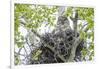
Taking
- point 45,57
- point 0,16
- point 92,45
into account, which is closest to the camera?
point 0,16

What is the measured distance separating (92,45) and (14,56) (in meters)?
0.91

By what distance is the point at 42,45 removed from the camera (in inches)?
87.2

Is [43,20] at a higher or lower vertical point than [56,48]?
higher

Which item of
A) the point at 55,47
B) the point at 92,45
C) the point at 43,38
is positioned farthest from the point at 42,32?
the point at 92,45

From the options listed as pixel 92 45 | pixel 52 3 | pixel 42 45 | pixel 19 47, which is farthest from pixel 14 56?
pixel 92 45

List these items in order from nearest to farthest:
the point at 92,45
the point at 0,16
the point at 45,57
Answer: the point at 0,16
the point at 45,57
the point at 92,45

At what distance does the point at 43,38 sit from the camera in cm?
222

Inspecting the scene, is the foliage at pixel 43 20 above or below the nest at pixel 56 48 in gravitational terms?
above

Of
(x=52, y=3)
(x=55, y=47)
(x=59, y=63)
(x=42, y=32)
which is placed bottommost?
(x=59, y=63)

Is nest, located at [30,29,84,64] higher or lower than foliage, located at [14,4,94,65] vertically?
lower
